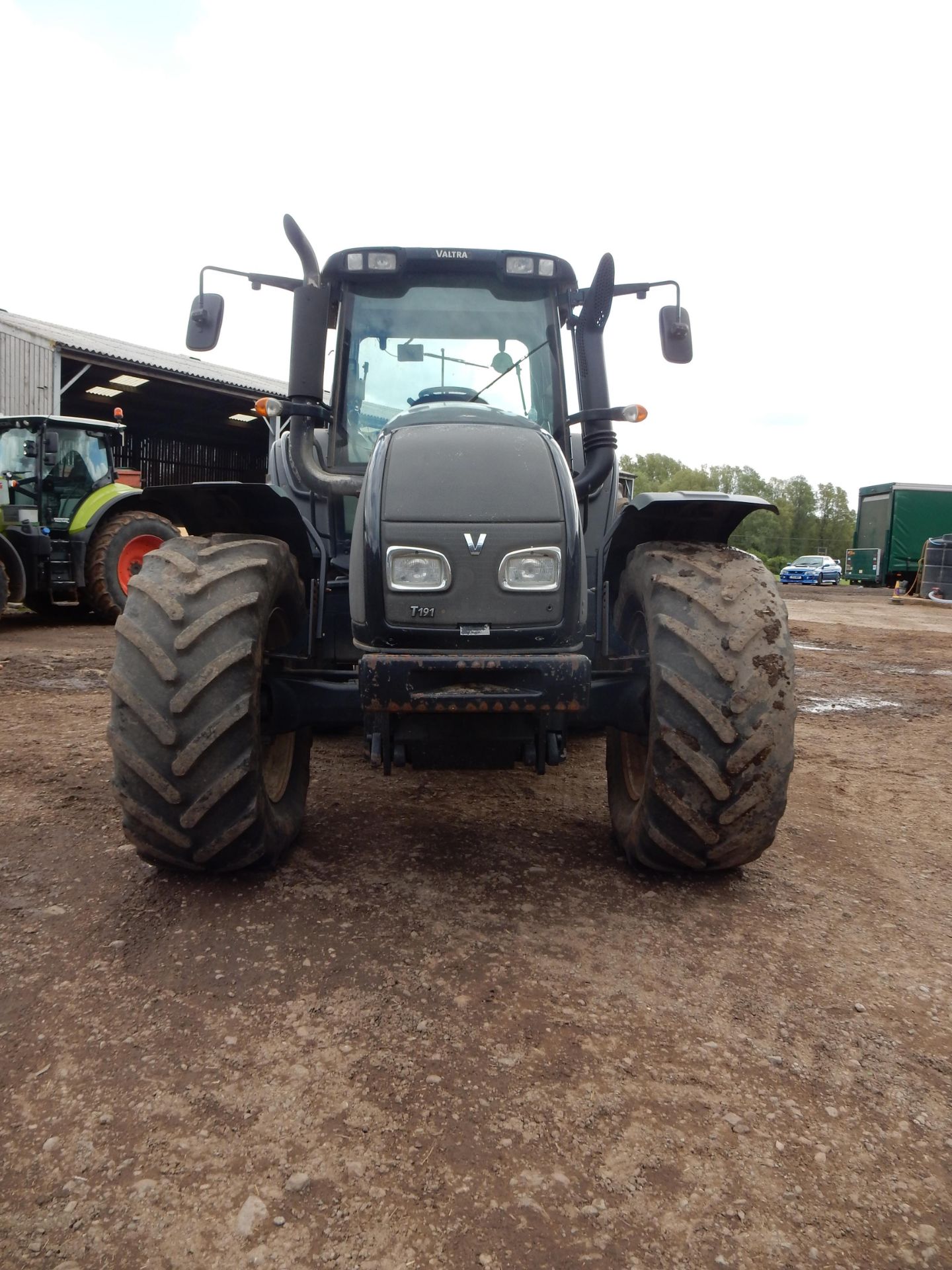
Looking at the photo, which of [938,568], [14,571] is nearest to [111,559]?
[14,571]

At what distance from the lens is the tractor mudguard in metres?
10.3

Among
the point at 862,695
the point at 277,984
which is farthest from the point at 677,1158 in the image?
the point at 862,695

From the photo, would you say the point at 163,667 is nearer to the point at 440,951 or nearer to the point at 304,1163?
the point at 440,951

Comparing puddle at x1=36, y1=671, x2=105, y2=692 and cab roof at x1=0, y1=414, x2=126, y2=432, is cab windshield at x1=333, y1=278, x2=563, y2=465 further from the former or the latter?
cab roof at x1=0, y1=414, x2=126, y2=432

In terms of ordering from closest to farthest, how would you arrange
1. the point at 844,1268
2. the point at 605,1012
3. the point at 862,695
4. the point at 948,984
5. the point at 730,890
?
1. the point at 844,1268
2. the point at 605,1012
3. the point at 948,984
4. the point at 730,890
5. the point at 862,695

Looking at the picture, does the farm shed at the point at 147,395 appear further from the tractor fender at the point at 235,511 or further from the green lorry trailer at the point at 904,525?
the green lorry trailer at the point at 904,525

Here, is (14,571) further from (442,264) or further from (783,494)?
(783,494)

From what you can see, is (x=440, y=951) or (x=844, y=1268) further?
(x=440, y=951)

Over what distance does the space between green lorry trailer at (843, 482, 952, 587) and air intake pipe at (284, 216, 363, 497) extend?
26.0 meters

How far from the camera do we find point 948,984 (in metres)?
2.50

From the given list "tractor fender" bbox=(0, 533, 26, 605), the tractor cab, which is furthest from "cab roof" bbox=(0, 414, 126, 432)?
"tractor fender" bbox=(0, 533, 26, 605)

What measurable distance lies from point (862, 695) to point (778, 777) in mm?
5067

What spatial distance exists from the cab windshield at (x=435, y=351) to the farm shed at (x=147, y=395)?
13360mm

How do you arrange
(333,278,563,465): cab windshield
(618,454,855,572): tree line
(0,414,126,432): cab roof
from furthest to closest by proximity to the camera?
(618,454,855,572): tree line, (0,414,126,432): cab roof, (333,278,563,465): cab windshield
